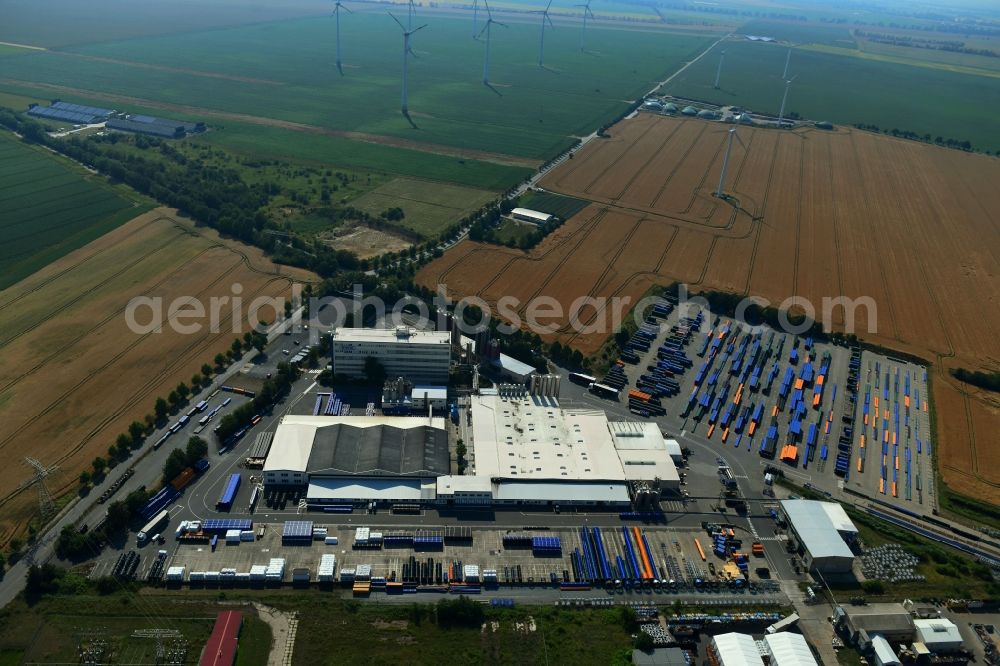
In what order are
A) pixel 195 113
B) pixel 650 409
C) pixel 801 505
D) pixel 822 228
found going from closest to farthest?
1. pixel 801 505
2. pixel 650 409
3. pixel 822 228
4. pixel 195 113

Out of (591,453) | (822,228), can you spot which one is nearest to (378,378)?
(591,453)

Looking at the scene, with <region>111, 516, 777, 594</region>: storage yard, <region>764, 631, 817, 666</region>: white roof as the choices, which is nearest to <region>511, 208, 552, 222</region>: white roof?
<region>111, 516, 777, 594</region>: storage yard

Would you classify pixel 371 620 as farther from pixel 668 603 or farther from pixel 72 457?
pixel 72 457

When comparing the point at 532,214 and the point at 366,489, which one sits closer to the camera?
the point at 366,489

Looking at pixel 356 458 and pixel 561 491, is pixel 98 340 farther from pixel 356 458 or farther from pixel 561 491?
pixel 561 491

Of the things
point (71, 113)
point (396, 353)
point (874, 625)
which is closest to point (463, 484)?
point (396, 353)

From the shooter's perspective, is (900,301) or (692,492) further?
(900,301)

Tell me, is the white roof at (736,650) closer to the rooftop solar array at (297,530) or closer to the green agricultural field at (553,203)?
the rooftop solar array at (297,530)
